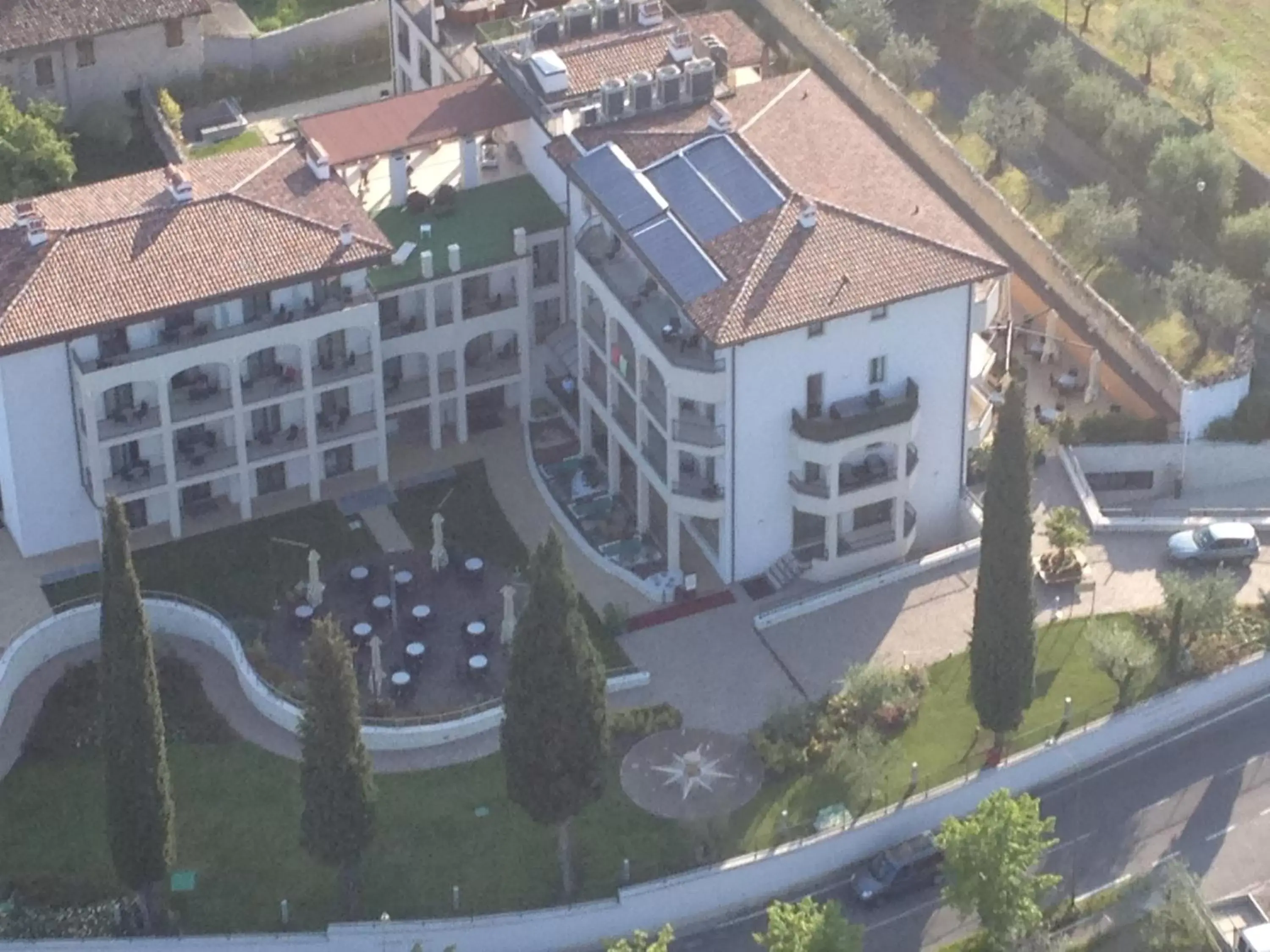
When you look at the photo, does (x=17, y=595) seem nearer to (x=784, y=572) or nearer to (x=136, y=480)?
(x=136, y=480)

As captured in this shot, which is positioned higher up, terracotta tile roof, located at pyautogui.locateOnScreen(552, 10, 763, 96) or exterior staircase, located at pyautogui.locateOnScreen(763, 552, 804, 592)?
terracotta tile roof, located at pyautogui.locateOnScreen(552, 10, 763, 96)

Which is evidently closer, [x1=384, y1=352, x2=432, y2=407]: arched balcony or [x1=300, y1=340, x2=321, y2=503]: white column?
[x1=300, y1=340, x2=321, y2=503]: white column

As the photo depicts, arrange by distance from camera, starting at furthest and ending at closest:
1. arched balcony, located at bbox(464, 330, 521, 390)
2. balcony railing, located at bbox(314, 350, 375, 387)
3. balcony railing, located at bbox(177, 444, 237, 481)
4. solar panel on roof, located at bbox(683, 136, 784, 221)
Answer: arched balcony, located at bbox(464, 330, 521, 390)
balcony railing, located at bbox(314, 350, 375, 387)
balcony railing, located at bbox(177, 444, 237, 481)
solar panel on roof, located at bbox(683, 136, 784, 221)

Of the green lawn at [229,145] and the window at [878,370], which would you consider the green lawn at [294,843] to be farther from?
the green lawn at [229,145]

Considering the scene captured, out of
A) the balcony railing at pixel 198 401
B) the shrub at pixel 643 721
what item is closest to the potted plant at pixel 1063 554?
the shrub at pixel 643 721

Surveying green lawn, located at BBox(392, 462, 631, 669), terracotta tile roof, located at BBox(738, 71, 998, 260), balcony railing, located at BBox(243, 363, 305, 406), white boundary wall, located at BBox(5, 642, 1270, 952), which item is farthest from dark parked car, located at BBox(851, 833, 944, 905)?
balcony railing, located at BBox(243, 363, 305, 406)

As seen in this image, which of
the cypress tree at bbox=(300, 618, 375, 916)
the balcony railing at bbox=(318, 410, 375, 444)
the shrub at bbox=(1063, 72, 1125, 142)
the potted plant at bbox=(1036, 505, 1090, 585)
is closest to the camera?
the cypress tree at bbox=(300, 618, 375, 916)

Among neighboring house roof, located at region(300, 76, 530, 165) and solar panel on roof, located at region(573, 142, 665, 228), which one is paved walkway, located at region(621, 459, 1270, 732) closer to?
solar panel on roof, located at region(573, 142, 665, 228)
